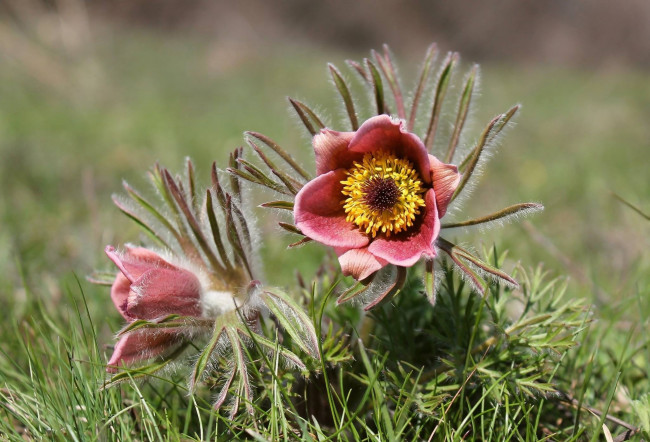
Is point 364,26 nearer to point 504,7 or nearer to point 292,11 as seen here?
point 292,11

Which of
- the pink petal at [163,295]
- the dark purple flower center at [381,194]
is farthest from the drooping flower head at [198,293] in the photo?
the dark purple flower center at [381,194]

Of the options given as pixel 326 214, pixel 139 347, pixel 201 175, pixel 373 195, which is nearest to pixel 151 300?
pixel 139 347

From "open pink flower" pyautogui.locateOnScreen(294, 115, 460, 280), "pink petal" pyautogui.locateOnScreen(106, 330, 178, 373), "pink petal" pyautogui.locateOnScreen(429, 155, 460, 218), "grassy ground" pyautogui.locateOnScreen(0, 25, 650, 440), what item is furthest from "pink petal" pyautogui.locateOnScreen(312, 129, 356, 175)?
"pink petal" pyautogui.locateOnScreen(106, 330, 178, 373)

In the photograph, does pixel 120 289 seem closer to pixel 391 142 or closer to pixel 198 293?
pixel 198 293

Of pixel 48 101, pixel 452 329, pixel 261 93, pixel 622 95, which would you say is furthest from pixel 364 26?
pixel 452 329

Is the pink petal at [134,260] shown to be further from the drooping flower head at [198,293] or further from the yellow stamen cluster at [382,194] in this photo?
the yellow stamen cluster at [382,194]

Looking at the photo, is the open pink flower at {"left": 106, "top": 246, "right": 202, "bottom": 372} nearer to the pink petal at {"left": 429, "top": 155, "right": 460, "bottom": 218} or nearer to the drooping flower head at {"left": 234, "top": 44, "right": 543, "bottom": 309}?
A: the drooping flower head at {"left": 234, "top": 44, "right": 543, "bottom": 309}

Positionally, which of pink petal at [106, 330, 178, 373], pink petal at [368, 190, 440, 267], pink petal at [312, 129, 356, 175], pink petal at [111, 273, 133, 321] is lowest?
pink petal at [106, 330, 178, 373]

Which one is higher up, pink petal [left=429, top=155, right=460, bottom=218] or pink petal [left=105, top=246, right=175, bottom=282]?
pink petal [left=429, top=155, right=460, bottom=218]
